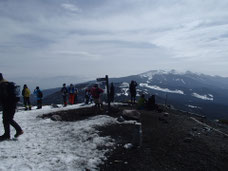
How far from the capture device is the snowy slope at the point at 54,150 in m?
5.39

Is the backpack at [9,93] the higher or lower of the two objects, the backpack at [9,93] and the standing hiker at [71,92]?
the higher

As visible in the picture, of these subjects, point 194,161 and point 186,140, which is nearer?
point 194,161

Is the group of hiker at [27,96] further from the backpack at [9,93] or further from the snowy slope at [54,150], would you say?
the backpack at [9,93]

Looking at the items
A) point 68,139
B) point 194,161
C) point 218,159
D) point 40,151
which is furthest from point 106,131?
point 218,159

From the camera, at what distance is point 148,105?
723 inches

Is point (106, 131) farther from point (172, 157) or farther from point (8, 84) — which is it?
point (8, 84)

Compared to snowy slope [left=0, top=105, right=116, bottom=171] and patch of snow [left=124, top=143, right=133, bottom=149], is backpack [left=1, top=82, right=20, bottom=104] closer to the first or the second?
snowy slope [left=0, top=105, right=116, bottom=171]

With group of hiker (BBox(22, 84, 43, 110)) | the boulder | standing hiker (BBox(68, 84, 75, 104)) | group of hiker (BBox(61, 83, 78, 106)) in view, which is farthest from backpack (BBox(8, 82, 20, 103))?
standing hiker (BBox(68, 84, 75, 104))

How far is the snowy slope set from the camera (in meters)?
5.39

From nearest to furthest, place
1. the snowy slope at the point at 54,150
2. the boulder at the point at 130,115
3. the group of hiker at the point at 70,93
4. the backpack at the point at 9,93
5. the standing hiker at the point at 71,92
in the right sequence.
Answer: the snowy slope at the point at 54,150
the backpack at the point at 9,93
the boulder at the point at 130,115
the group of hiker at the point at 70,93
the standing hiker at the point at 71,92

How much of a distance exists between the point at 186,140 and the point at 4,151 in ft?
26.1

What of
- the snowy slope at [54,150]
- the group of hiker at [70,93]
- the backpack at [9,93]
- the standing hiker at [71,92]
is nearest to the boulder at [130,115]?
the snowy slope at [54,150]

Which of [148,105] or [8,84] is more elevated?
[8,84]

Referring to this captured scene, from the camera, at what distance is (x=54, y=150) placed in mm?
6527
